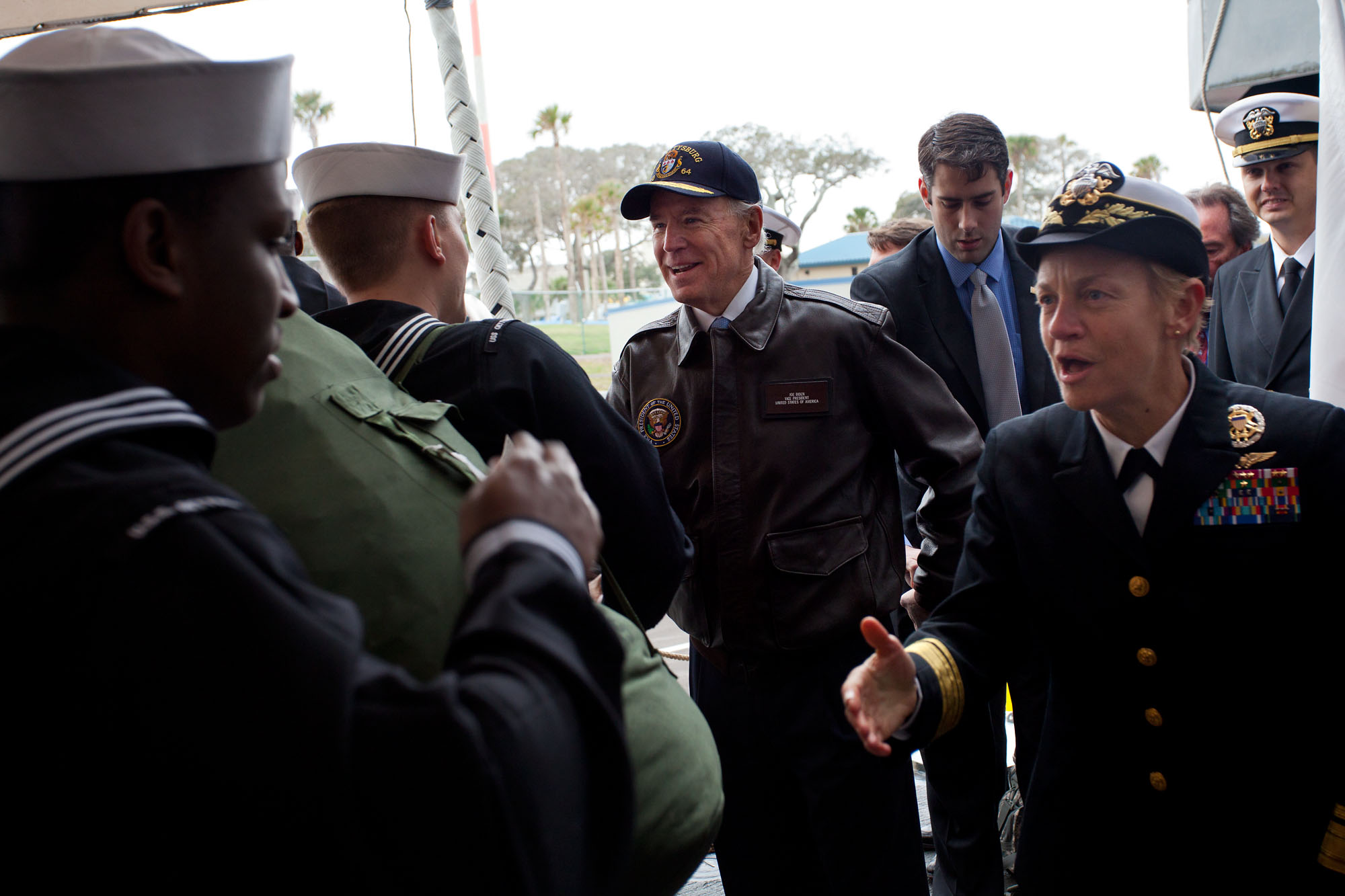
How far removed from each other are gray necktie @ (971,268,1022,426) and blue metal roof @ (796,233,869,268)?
30.5 metres

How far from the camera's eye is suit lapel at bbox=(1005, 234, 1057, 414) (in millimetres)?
3256

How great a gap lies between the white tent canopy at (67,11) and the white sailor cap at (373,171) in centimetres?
297

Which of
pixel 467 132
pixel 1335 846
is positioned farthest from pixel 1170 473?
pixel 467 132

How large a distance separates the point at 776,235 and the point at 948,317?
1.98 m

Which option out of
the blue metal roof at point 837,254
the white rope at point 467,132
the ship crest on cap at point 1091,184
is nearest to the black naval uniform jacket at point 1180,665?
the ship crest on cap at point 1091,184

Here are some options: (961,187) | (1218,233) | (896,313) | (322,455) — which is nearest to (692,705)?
(322,455)

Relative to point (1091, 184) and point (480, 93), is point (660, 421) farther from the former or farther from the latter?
point (480, 93)

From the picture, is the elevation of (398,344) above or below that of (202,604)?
above

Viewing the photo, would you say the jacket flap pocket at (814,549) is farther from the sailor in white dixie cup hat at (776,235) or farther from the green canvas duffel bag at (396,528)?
the sailor in white dixie cup hat at (776,235)

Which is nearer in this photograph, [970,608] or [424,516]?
[424,516]

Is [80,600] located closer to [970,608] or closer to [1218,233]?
[970,608]

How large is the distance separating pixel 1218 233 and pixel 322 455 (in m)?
4.88

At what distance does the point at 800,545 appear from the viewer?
2.66 m

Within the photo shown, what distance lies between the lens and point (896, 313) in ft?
11.0
